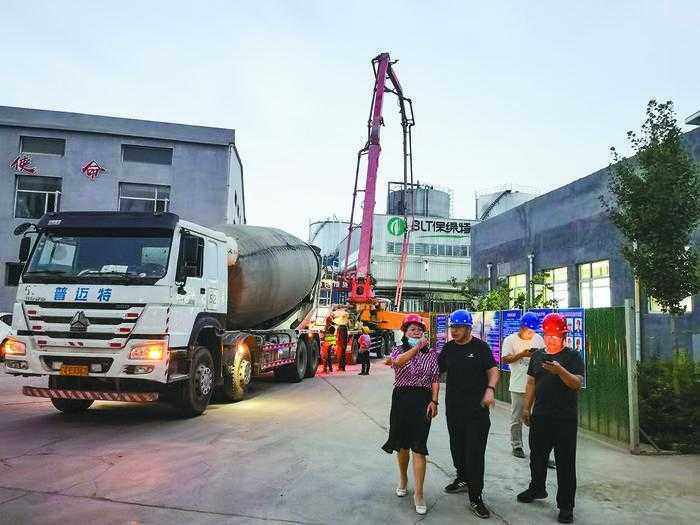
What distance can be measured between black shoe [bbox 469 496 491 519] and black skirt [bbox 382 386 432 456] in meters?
0.69

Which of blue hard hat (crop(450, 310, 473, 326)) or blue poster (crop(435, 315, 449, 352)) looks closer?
blue hard hat (crop(450, 310, 473, 326))

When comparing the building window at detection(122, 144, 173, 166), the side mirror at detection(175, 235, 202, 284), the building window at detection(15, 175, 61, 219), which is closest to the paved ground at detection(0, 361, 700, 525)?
the side mirror at detection(175, 235, 202, 284)

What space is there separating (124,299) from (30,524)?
416 cm

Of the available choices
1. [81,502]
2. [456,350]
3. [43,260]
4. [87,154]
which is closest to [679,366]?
[456,350]

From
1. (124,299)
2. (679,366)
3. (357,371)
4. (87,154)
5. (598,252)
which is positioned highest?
(87,154)

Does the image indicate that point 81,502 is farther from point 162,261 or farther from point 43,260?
point 43,260

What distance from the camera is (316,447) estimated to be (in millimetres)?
7246

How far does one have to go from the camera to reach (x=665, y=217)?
9.13 m

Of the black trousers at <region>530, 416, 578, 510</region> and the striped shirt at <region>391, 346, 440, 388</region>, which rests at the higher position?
the striped shirt at <region>391, 346, 440, 388</region>

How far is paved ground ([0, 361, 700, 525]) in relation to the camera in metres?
4.73

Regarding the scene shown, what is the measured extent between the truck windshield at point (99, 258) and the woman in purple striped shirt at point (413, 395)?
15.6 ft

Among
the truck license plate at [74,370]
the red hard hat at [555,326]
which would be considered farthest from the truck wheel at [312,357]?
the red hard hat at [555,326]

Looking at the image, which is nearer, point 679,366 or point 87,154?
point 679,366

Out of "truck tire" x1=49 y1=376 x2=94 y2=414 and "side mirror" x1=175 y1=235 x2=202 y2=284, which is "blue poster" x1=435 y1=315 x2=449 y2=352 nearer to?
"side mirror" x1=175 y1=235 x2=202 y2=284
